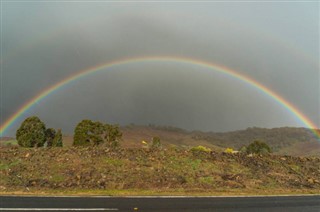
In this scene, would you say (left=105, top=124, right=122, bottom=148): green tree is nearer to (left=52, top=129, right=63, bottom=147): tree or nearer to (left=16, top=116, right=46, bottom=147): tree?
(left=52, top=129, right=63, bottom=147): tree

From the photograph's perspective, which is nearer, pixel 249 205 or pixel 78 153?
pixel 249 205

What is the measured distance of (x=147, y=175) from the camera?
71.8 feet

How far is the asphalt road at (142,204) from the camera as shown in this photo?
12.6 metres

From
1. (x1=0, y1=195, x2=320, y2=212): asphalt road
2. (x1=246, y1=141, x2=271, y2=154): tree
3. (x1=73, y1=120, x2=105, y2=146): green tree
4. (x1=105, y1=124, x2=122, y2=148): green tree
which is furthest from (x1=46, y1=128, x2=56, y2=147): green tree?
(x1=246, y1=141, x2=271, y2=154): tree

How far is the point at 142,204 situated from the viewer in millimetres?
13719

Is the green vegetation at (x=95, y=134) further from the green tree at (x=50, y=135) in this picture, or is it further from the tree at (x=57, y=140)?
the green tree at (x=50, y=135)

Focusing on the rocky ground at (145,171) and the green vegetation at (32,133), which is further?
the green vegetation at (32,133)

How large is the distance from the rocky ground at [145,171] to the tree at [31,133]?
14.4ft

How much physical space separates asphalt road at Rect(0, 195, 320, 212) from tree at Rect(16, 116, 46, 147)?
1512cm

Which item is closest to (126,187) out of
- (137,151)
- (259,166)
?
(137,151)

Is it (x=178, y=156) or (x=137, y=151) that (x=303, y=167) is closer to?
(x=178, y=156)

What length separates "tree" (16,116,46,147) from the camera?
29.6 meters

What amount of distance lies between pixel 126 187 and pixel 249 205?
8.13 metres

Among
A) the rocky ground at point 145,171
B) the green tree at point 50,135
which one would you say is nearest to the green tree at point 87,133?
the green tree at point 50,135
